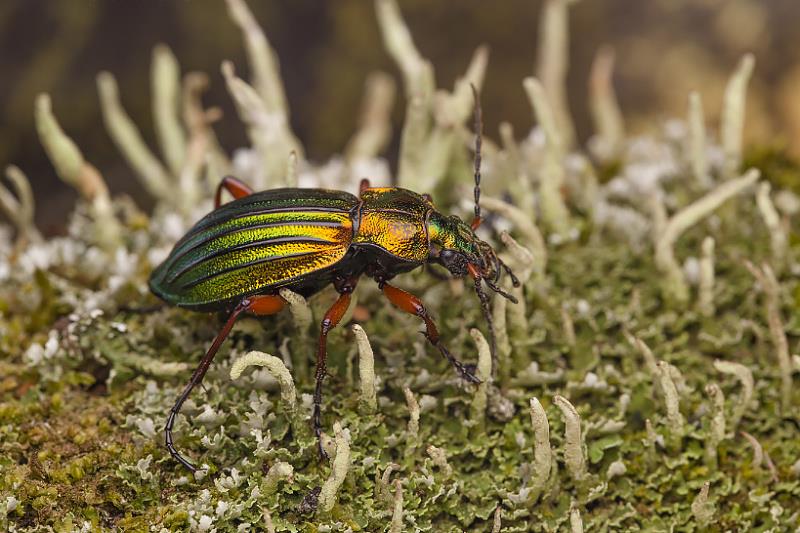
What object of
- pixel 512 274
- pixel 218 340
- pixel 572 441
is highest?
pixel 512 274

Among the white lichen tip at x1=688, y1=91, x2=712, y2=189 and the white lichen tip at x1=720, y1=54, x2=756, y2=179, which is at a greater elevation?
the white lichen tip at x1=720, y1=54, x2=756, y2=179

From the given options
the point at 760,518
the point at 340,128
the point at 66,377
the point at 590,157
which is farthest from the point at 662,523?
the point at 340,128

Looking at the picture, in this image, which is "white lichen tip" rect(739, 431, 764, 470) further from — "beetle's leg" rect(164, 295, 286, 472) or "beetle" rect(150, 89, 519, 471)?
"beetle's leg" rect(164, 295, 286, 472)

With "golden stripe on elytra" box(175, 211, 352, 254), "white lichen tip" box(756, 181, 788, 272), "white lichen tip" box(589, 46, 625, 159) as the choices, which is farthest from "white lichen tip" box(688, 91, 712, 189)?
"golden stripe on elytra" box(175, 211, 352, 254)

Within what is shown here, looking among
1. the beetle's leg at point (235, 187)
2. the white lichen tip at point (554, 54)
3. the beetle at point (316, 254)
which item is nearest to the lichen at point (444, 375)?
the beetle at point (316, 254)

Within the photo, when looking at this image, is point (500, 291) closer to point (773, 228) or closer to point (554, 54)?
point (773, 228)

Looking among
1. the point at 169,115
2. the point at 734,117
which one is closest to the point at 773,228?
the point at 734,117
